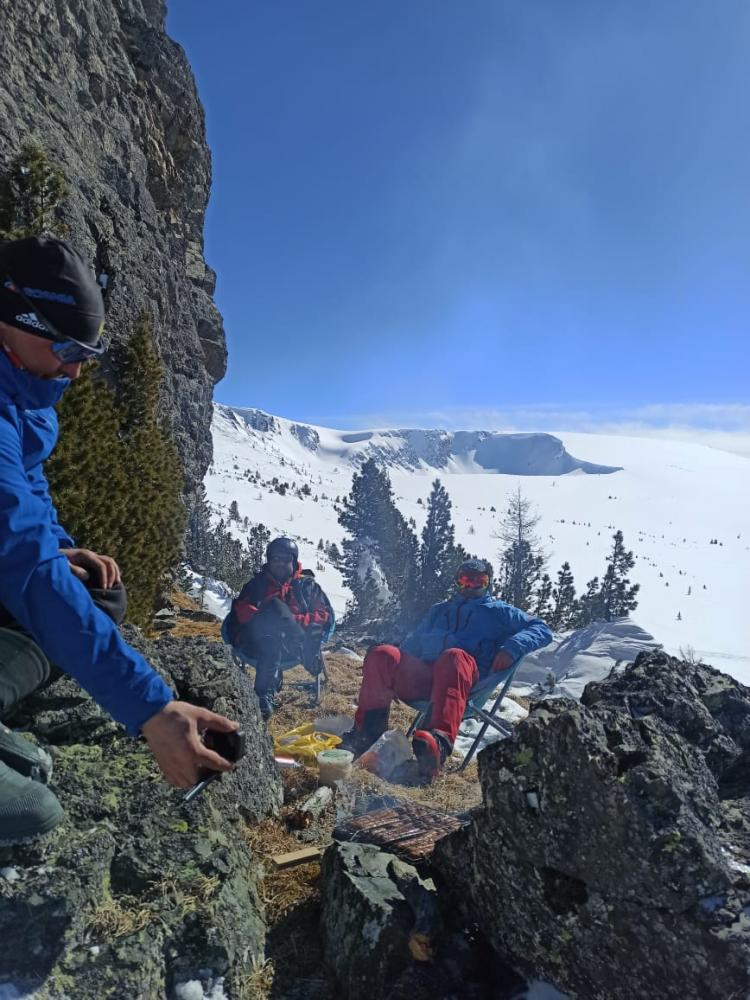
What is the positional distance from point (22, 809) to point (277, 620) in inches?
200

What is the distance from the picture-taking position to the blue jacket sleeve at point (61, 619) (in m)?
1.25

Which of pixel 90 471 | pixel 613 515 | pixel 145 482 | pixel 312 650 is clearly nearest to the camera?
pixel 90 471

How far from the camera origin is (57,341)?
151cm

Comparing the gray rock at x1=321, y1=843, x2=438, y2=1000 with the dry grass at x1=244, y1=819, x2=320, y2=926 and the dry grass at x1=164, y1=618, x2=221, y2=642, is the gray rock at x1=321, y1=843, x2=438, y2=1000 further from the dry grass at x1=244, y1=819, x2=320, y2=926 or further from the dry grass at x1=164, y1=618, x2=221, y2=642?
the dry grass at x1=164, y1=618, x2=221, y2=642

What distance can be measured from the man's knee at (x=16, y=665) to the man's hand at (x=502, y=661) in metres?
4.38

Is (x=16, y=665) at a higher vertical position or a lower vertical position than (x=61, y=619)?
lower

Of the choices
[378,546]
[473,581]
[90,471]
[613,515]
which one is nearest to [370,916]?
[473,581]

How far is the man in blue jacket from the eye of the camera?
1.26 m

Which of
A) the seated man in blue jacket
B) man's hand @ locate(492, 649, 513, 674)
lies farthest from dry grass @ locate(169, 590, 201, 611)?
man's hand @ locate(492, 649, 513, 674)

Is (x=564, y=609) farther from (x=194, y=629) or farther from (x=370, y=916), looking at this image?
(x=370, y=916)

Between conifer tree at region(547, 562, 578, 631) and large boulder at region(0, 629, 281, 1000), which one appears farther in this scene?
conifer tree at region(547, 562, 578, 631)

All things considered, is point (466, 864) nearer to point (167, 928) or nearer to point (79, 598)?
point (167, 928)

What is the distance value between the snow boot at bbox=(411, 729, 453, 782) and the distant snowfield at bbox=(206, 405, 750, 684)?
44.5 feet

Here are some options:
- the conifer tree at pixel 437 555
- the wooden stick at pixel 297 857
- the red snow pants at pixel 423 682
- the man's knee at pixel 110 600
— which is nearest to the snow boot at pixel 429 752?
the red snow pants at pixel 423 682
